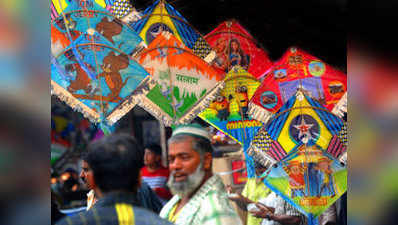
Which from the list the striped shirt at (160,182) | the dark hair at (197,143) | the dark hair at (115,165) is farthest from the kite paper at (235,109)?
the dark hair at (115,165)

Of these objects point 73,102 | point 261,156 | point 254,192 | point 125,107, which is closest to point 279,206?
point 254,192

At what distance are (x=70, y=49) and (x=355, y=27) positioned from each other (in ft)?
6.22

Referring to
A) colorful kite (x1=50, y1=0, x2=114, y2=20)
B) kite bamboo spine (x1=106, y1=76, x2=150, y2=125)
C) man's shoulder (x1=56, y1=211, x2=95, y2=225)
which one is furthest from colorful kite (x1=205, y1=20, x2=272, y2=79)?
man's shoulder (x1=56, y1=211, x2=95, y2=225)

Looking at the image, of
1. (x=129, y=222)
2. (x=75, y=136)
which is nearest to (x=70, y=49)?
(x=75, y=136)

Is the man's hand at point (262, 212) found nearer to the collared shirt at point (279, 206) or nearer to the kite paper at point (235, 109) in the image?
the collared shirt at point (279, 206)

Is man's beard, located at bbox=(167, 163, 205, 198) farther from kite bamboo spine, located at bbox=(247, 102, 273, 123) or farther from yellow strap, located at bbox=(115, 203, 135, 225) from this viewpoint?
kite bamboo spine, located at bbox=(247, 102, 273, 123)

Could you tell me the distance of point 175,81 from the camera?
3248 mm

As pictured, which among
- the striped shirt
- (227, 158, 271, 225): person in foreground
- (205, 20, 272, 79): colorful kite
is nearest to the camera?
the striped shirt

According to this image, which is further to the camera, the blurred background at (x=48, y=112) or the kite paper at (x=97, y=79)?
the kite paper at (x=97, y=79)

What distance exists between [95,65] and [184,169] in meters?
1.01

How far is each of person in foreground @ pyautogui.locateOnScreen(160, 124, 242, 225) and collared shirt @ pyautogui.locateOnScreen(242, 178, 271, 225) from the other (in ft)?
1.46

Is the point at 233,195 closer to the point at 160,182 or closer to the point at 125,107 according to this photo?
the point at 160,182

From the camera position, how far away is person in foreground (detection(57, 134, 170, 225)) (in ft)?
7.04

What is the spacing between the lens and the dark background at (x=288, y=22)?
145 inches
